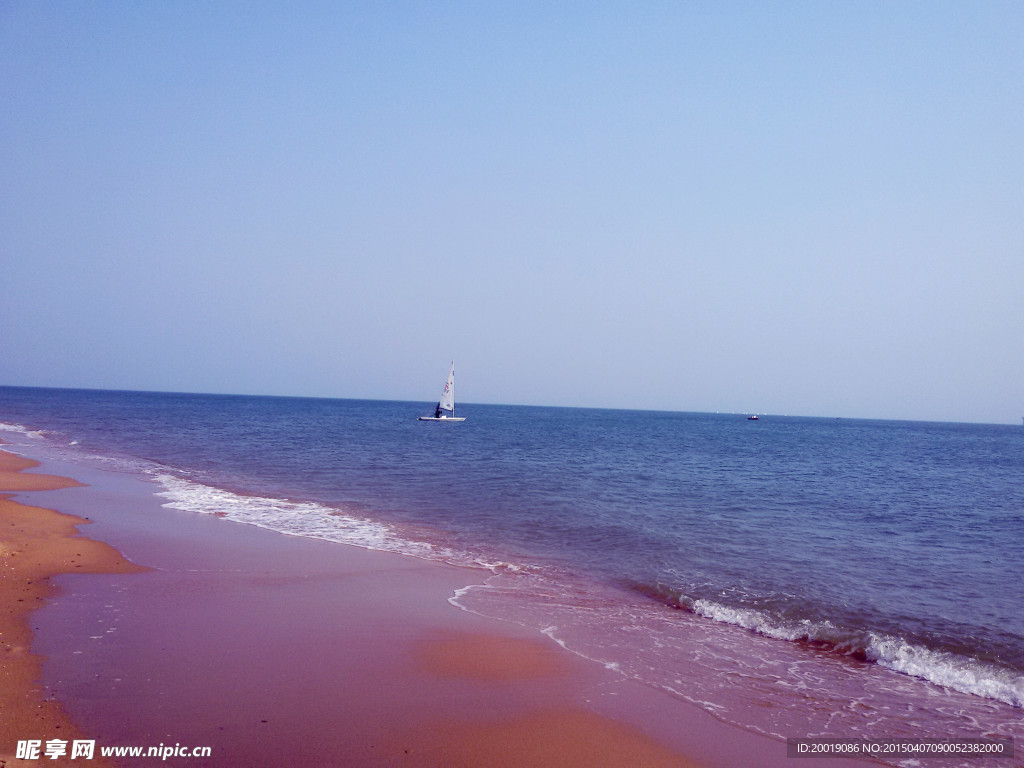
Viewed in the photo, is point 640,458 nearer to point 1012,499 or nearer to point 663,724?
point 1012,499

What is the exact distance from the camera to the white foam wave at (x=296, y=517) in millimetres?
15348

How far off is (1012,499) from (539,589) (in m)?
29.0

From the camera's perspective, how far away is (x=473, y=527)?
17906 millimetres

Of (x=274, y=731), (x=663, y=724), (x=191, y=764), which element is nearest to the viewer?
(x=191, y=764)

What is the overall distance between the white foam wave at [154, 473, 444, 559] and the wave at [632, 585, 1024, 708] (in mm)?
6531

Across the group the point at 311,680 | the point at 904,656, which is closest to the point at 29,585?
the point at 311,680

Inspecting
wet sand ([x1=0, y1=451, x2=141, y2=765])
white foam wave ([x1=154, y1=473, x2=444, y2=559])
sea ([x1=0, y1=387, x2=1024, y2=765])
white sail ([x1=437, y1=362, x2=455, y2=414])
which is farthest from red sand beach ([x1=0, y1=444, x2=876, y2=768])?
white sail ([x1=437, y1=362, x2=455, y2=414])

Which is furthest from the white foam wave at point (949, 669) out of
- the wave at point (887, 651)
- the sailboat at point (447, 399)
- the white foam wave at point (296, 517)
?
the sailboat at point (447, 399)

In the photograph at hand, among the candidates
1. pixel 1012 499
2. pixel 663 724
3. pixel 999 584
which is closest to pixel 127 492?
pixel 663 724

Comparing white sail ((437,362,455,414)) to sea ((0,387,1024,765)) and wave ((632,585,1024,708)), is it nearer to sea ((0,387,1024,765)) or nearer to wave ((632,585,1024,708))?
sea ((0,387,1024,765))

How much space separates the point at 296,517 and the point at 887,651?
14.8 m

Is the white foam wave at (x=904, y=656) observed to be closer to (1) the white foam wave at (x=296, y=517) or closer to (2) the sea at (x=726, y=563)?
(2) the sea at (x=726, y=563)

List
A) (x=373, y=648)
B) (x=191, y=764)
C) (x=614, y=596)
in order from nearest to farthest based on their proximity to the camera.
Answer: (x=191, y=764)
(x=373, y=648)
(x=614, y=596)

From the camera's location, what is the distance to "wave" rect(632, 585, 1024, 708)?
879 centimetres
